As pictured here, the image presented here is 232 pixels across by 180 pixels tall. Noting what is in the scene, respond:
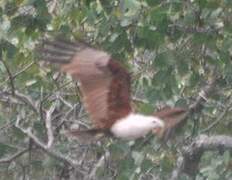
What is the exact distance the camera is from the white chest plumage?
253cm

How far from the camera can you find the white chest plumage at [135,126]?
8.31 feet

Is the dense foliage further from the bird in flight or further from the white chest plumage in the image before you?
the white chest plumage

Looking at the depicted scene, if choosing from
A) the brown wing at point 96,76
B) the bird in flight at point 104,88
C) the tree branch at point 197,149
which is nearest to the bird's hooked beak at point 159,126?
the bird in flight at point 104,88

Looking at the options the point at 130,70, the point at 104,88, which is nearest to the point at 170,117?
the point at 104,88

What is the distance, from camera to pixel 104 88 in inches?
104

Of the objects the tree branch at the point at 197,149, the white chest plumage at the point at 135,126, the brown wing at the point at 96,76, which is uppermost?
the brown wing at the point at 96,76

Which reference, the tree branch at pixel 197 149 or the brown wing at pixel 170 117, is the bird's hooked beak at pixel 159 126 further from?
the tree branch at pixel 197 149

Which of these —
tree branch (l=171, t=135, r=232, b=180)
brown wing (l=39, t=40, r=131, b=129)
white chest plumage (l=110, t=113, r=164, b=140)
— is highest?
brown wing (l=39, t=40, r=131, b=129)

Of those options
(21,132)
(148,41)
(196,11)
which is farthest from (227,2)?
(21,132)

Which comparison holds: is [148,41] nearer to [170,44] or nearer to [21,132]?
[170,44]

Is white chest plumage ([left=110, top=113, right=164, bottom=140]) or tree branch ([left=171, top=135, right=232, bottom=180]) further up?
white chest plumage ([left=110, top=113, right=164, bottom=140])

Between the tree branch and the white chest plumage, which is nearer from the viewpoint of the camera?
the white chest plumage

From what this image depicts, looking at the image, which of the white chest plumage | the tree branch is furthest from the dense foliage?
the white chest plumage

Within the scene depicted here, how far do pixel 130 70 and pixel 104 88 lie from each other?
105 centimetres
